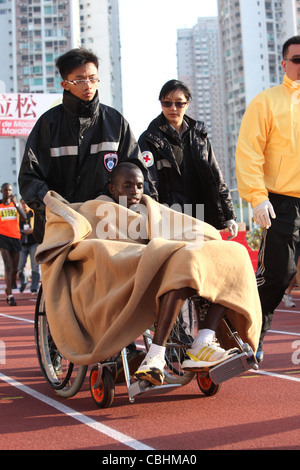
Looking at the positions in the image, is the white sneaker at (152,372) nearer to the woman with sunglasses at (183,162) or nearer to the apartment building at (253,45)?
the woman with sunglasses at (183,162)

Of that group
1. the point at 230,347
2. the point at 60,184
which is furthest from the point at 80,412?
the point at 60,184

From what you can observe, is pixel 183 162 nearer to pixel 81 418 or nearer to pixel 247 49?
pixel 81 418

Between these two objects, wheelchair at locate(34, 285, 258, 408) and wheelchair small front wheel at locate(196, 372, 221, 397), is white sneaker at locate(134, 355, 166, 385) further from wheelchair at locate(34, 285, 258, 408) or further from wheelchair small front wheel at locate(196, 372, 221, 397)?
wheelchair small front wheel at locate(196, 372, 221, 397)

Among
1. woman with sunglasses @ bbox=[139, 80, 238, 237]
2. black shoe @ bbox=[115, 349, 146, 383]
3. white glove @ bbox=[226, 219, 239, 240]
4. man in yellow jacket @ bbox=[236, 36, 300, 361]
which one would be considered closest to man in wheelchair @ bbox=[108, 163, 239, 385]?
black shoe @ bbox=[115, 349, 146, 383]

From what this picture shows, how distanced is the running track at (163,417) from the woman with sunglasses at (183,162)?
4.55 ft

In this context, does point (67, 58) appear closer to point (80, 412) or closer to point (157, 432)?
point (80, 412)

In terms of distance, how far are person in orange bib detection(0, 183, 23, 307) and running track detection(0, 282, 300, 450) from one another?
7.29m

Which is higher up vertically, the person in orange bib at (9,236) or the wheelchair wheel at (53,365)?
the person in orange bib at (9,236)

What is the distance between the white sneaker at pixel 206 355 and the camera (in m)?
4.08

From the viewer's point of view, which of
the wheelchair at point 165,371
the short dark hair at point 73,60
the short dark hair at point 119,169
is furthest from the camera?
the short dark hair at point 73,60

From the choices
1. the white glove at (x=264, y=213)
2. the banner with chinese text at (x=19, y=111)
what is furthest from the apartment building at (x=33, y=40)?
the white glove at (x=264, y=213)

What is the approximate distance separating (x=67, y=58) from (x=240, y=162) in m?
1.49

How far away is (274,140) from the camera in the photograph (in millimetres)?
5695

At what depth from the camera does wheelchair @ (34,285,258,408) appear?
13.3 ft
